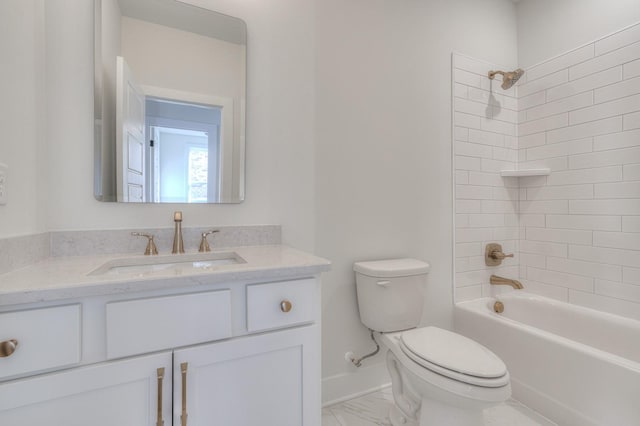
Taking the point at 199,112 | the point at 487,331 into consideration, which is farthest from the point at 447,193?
the point at 199,112

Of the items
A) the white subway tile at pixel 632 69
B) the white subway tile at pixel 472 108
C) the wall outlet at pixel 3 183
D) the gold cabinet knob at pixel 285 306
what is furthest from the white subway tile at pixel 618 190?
the wall outlet at pixel 3 183

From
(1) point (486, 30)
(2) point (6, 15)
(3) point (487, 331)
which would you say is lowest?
(3) point (487, 331)

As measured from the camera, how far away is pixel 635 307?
168 centimetres

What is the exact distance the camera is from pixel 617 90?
176cm

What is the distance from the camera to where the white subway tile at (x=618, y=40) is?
1.70 m

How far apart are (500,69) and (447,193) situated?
108 cm

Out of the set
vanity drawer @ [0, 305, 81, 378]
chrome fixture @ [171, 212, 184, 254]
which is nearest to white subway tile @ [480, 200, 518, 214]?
chrome fixture @ [171, 212, 184, 254]

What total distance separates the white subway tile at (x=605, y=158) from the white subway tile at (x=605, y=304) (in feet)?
2.61

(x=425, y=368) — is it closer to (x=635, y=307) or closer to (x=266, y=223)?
(x=266, y=223)

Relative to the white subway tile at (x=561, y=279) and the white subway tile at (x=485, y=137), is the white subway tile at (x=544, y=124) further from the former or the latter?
the white subway tile at (x=561, y=279)

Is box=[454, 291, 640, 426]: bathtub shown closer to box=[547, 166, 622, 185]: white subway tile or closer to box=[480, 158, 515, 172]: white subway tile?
box=[547, 166, 622, 185]: white subway tile

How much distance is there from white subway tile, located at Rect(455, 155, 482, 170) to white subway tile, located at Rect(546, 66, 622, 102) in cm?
65

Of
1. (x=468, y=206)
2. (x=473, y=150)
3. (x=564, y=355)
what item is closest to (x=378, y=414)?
(x=564, y=355)

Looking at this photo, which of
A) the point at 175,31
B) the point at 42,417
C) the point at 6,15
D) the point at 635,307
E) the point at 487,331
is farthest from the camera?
the point at 487,331
